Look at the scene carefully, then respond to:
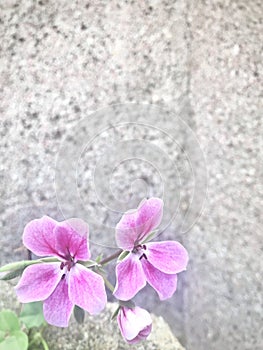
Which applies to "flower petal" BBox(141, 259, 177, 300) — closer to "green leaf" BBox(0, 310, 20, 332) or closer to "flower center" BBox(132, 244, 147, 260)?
"flower center" BBox(132, 244, 147, 260)

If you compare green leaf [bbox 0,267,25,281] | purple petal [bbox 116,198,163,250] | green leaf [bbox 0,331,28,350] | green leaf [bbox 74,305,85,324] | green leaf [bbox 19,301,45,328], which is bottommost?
green leaf [bbox 0,331,28,350]

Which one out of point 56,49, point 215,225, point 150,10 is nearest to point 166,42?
point 150,10

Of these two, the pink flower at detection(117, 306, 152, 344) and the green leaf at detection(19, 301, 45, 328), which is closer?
the pink flower at detection(117, 306, 152, 344)

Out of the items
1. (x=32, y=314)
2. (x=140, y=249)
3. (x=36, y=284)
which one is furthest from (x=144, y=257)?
(x=32, y=314)

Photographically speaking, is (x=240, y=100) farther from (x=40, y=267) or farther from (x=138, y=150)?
(x=40, y=267)

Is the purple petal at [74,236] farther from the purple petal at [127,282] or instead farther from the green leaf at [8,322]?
the green leaf at [8,322]

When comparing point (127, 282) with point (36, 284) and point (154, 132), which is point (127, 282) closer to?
point (36, 284)

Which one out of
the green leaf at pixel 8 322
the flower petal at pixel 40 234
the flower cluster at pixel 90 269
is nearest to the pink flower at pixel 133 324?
the flower cluster at pixel 90 269

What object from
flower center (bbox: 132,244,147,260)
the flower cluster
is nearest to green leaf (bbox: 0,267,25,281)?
the flower cluster
